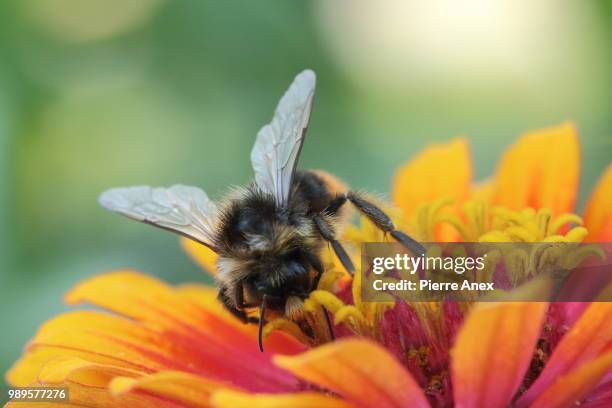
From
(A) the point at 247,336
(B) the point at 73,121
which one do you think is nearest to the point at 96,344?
(A) the point at 247,336

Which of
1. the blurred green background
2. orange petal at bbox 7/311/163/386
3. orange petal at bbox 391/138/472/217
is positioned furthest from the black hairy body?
the blurred green background

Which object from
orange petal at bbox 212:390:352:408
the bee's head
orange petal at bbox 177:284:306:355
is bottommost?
orange petal at bbox 177:284:306:355

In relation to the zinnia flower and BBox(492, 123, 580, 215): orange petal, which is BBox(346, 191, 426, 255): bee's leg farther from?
BBox(492, 123, 580, 215): orange petal

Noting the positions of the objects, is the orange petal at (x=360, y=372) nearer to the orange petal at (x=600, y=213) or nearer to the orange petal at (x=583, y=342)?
the orange petal at (x=583, y=342)

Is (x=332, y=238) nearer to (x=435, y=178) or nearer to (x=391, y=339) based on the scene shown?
(x=391, y=339)

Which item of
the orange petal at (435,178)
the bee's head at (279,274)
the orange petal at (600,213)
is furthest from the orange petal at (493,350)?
the orange petal at (435,178)

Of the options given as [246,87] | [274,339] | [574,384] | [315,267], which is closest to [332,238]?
[315,267]
